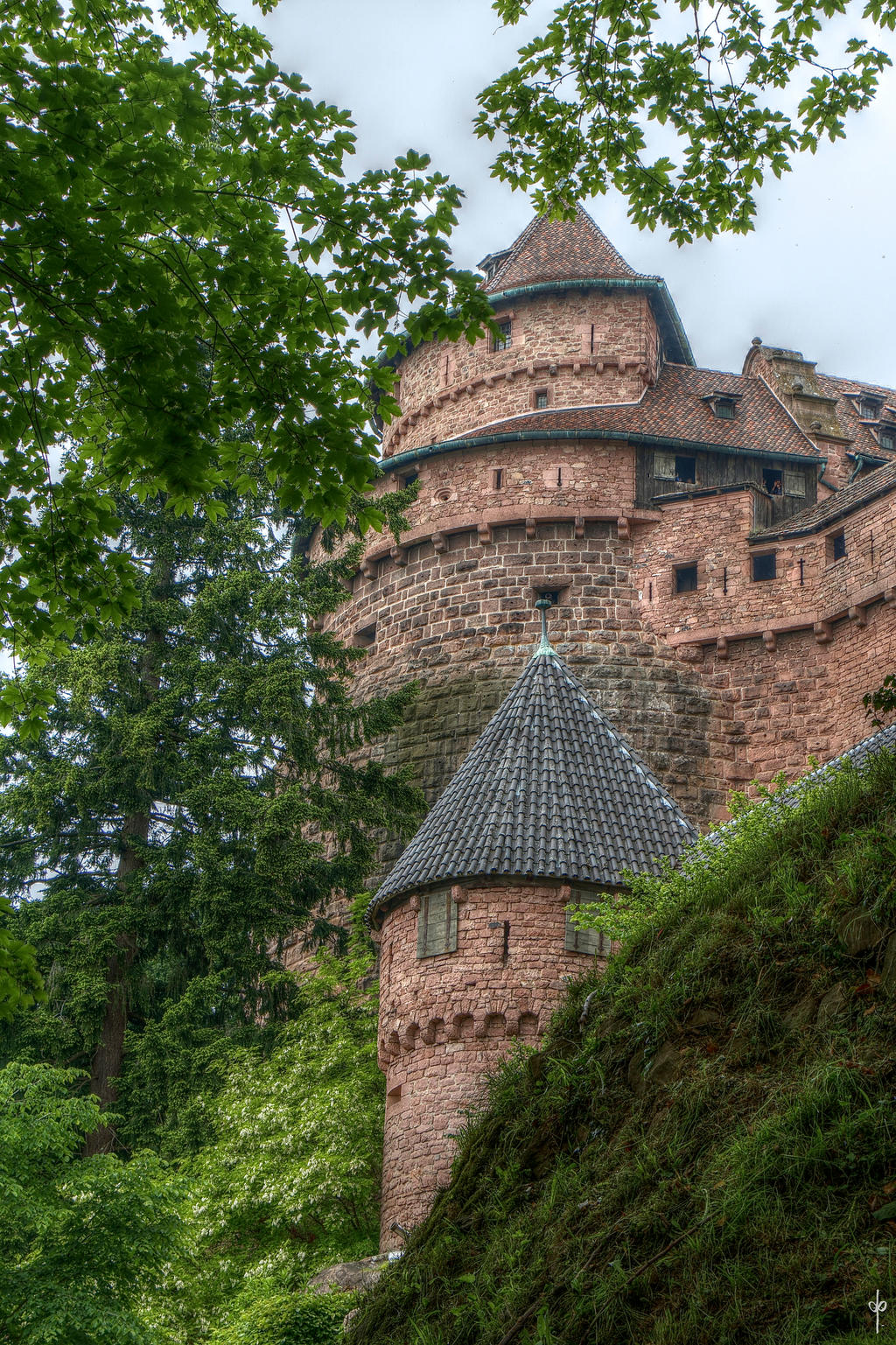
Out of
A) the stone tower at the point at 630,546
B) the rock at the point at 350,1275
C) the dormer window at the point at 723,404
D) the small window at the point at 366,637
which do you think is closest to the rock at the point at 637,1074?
the rock at the point at 350,1275

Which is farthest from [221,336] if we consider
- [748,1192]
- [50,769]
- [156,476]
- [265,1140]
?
[50,769]

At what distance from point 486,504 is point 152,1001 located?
9.61 meters

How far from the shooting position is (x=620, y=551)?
2497 centimetres

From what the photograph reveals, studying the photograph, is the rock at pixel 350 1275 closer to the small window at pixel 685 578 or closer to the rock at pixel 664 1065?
the rock at pixel 664 1065

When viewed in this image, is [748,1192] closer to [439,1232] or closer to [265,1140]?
[439,1232]

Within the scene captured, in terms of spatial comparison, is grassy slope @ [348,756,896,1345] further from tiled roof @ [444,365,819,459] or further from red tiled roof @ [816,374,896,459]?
red tiled roof @ [816,374,896,459]

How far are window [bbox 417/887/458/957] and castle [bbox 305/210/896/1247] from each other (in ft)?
6.18

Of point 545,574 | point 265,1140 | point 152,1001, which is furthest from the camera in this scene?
point 545,574

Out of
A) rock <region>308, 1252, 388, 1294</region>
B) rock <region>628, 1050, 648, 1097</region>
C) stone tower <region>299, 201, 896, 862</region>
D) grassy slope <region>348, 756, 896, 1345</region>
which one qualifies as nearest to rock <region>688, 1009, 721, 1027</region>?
grassy slope <region>348, 756, 896, 1345</region>

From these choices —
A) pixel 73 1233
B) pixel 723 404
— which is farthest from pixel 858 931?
pixel 723 404

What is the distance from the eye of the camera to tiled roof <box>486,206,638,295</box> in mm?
28463

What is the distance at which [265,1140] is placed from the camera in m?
16.8

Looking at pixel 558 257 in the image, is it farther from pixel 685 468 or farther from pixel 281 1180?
pixel 281 1180

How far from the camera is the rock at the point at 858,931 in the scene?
7.30 metres
